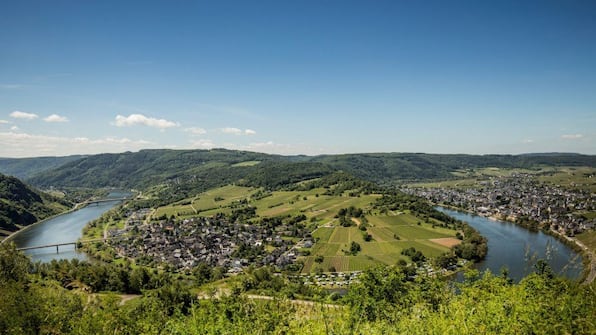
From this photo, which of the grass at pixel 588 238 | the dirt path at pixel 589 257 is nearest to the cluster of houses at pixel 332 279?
the dirt path at pixel 589 257

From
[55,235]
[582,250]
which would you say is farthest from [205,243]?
[582,250]

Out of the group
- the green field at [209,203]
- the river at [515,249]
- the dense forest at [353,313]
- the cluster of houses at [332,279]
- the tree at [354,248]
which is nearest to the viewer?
the dense forest at [353,313]

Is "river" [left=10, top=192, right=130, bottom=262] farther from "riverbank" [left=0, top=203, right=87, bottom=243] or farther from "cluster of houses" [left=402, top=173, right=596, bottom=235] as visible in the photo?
"cluster of houses" [left=402, top=173, right=596, bottom=235]

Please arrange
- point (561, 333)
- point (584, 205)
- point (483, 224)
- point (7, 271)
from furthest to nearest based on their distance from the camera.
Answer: point (584, 205) < point (483, 224) < point (7, 271) < point (561, 333)

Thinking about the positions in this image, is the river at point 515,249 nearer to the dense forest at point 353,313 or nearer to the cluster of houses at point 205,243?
the dense forest at point 353,313

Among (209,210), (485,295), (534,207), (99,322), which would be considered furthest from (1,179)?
(534,207)

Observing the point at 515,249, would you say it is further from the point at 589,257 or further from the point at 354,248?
the point at 354,248

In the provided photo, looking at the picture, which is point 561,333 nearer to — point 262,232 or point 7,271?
point 7,271
